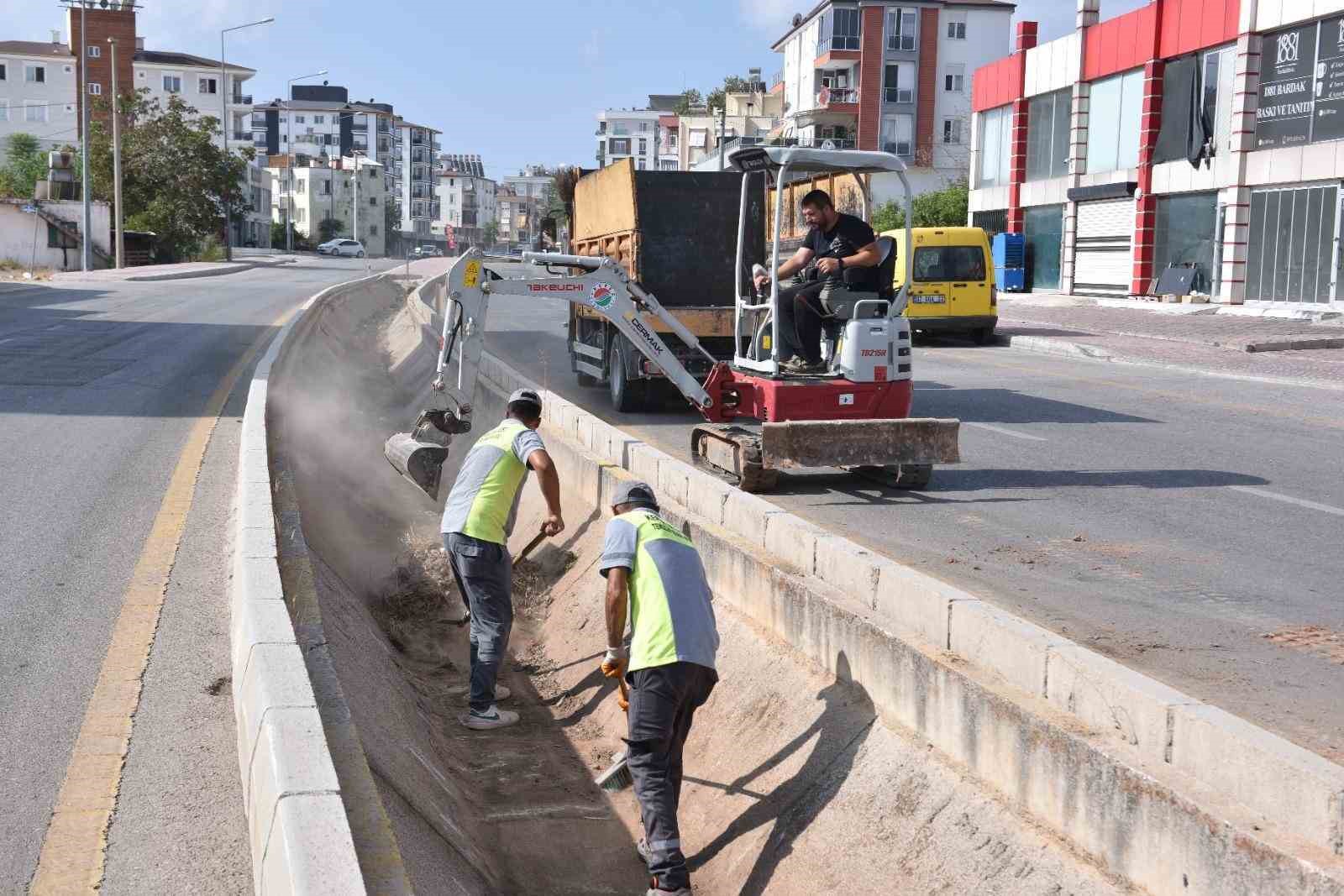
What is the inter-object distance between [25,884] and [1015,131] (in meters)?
44.7

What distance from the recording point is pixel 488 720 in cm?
810

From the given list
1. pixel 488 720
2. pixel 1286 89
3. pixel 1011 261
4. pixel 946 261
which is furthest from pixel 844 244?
pixel 1011 261

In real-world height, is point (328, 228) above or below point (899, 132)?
Answer: below

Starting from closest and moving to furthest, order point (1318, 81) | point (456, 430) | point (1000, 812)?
point (1000, 812), point (456, 430), point (1318, 81)

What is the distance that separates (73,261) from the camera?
59656mm

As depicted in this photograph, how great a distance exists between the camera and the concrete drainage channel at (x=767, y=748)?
155 inches

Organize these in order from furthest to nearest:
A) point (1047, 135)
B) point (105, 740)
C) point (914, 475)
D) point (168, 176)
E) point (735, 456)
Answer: point (168, 176) → point (1047, 135) → point (914, 475) → point (735, 456) → point (105, 740)

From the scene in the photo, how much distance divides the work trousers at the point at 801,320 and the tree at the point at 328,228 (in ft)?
405

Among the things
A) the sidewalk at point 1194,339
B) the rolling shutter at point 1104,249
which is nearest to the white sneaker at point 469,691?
the sidewalk at point 1194,339

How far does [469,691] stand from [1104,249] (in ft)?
114

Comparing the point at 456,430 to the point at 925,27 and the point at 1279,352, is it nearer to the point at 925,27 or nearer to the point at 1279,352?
the point at 1279,352

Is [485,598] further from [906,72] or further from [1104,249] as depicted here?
[906,72]

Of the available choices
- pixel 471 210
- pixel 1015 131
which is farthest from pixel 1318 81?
pixel 471 210

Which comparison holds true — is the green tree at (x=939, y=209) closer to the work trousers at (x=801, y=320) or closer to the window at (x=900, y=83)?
the window at (x=900, y=83)
